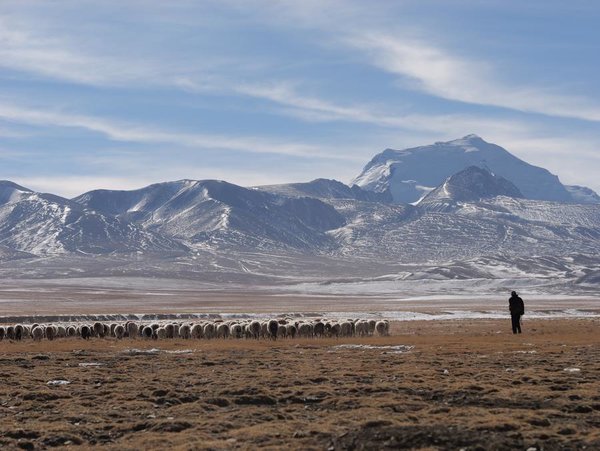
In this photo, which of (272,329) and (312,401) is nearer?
(312,401)

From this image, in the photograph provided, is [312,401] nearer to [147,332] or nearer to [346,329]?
[346,329]

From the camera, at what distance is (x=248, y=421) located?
14.2m

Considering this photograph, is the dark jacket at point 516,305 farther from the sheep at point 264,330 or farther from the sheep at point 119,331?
the sheep at point 119,331

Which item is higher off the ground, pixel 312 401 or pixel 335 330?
pixel 312 401

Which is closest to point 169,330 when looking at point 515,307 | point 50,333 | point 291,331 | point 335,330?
point 50,333

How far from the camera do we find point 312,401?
52.7ft

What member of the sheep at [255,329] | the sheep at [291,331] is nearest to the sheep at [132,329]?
the sheep at [255,329]

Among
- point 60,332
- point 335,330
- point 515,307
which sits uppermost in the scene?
point 515,307

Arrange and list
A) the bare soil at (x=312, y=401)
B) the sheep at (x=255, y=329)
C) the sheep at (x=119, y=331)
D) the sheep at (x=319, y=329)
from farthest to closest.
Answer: the sheep at (x=119, y=331) < the sheep at (x=319, y=329) < the sheep at (x=255, y=329) < the bare soil at (x=312, y=401)

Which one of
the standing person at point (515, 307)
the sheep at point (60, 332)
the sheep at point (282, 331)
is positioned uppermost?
the standing person at point (515, 307)

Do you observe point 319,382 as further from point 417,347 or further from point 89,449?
point 417,347

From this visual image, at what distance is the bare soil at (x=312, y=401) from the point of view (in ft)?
→ 40.7

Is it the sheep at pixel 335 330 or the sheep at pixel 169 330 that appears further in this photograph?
the sheep at pixel 169 330

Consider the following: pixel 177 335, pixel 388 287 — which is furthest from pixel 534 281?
pixel 177 335
